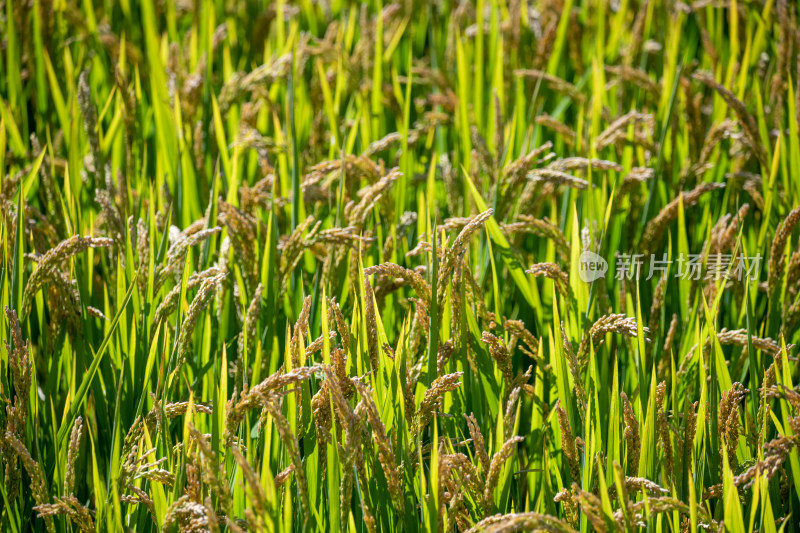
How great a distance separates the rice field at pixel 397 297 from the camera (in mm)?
1171

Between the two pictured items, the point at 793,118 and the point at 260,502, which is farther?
the point at 793,118

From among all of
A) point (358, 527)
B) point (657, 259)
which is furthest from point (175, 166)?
point (657, 259)

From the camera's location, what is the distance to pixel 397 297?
5.94ft

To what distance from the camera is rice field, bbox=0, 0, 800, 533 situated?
117 centimetres

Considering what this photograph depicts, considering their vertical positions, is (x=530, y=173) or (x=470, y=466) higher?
(x=530, y=173)

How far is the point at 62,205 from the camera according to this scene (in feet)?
5.91

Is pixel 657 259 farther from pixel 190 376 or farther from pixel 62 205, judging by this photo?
pixel 62 205

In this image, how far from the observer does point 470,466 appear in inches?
44.0

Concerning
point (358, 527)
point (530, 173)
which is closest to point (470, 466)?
point (358, 527)

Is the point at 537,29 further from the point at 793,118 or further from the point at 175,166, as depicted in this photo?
the point at 175,166

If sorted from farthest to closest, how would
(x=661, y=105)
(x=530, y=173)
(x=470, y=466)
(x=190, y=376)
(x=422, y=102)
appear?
(x=422, y=102), (x=661, y=105), (x=530, y=173), (x=190, y=376), (x=470, y=466)

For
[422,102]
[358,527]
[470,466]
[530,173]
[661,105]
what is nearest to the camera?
[470,466]

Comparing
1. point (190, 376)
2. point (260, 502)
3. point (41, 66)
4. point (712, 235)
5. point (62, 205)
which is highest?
point (41, 66)

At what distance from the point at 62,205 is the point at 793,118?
2.11 meters
